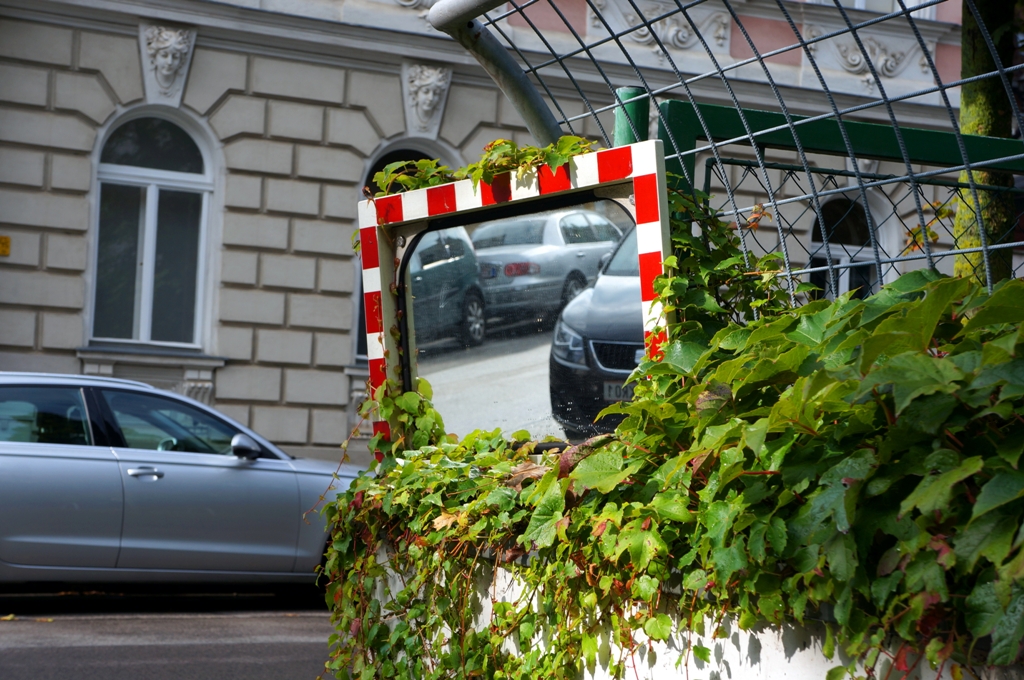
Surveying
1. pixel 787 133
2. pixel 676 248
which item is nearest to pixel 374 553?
pixel 676 248

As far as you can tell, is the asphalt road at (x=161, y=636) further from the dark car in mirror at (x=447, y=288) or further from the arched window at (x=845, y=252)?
the arched window at (x=845, y=252)

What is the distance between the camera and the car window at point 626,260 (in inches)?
92.7

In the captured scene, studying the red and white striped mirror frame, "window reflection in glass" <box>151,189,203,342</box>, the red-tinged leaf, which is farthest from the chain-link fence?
"window reflection in glass" <box>151,189,203,342</box>

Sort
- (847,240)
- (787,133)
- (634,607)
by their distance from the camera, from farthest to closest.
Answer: (847,240), (787,133), (634,607)

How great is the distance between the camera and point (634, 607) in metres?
1.75

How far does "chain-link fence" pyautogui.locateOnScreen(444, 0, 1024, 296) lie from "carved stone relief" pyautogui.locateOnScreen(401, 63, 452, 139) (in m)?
1.00

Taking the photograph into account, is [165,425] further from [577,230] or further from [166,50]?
[166,50]

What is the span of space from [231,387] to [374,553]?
9.67 meters

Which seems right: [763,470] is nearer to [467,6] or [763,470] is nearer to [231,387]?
[467,6]

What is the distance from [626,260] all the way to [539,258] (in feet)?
1.06

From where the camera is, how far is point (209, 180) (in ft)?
40.2

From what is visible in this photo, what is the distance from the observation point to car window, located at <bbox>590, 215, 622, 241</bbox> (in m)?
2.40

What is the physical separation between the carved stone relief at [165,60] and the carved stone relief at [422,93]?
2357mm

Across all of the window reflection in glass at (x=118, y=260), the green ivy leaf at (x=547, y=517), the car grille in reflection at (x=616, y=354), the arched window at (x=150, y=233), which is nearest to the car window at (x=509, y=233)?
the car grille in reflection at (x=616, y=354)
